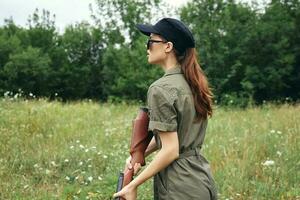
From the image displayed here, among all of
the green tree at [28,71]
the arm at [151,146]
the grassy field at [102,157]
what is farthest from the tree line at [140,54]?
the arm at [151,146]

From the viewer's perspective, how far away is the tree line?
3052 centimetres

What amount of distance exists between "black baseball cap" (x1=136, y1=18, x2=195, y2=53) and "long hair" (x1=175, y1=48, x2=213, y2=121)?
38mm

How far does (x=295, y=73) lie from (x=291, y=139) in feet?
81.5

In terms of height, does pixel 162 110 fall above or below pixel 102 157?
above

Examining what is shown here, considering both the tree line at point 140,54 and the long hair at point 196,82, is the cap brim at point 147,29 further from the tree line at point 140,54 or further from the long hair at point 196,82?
the tree line at point 140,54

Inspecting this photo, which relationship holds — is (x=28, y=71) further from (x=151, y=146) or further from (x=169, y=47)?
(x=169, y=47)

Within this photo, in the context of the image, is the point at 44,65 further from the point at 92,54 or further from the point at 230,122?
the point at 230,122

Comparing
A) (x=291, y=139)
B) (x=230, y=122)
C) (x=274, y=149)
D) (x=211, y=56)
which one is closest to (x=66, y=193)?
(x=274, y=149)

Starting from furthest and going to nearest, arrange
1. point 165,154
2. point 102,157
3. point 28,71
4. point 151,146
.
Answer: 1. point 28,71
2. point 102,157
3. point 151,146
4. point 165,154

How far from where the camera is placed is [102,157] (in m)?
6.52

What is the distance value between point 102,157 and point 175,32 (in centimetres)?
404

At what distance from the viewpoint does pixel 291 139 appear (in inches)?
275

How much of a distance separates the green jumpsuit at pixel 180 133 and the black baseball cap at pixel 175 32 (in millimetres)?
132

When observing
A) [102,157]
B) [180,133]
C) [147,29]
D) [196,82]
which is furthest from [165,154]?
[102,157]
